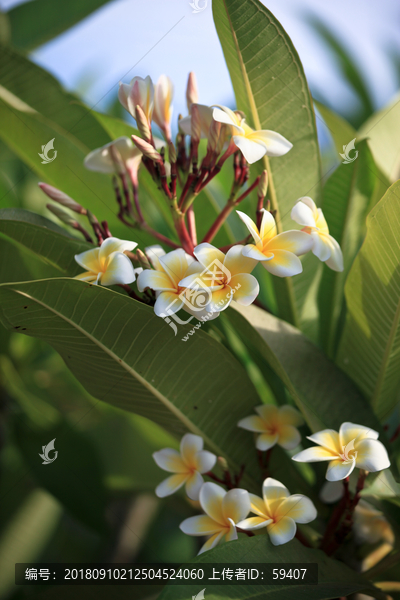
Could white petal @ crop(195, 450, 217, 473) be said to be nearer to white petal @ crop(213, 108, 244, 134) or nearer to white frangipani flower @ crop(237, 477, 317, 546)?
white frangipani flower @ crop(237, 477, 317, 546)

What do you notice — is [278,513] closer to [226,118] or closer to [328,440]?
[328,440]

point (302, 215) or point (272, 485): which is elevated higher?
point (302, 215)

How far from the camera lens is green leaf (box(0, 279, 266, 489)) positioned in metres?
0.44

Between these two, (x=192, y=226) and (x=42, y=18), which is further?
(x=42, y=18)

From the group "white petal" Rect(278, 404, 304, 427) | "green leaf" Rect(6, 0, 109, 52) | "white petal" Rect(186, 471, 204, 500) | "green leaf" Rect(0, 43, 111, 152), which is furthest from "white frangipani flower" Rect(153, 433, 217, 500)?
"green leaf" Rect(6, 0, 109, 52)

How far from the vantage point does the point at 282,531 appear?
0.44m

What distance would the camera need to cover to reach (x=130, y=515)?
888 millimetres

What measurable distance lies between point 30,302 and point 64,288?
41mm

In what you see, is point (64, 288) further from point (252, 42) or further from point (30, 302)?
point (252, 42)

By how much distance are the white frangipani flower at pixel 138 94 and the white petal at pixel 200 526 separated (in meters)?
0.47

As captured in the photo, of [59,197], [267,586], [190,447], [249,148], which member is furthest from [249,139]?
[267,586]

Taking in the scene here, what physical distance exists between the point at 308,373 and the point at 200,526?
8.9 inches

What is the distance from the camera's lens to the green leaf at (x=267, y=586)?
41cm

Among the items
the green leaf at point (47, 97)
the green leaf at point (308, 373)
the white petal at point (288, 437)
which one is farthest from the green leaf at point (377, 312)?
the green leaf at point (47, 97)
